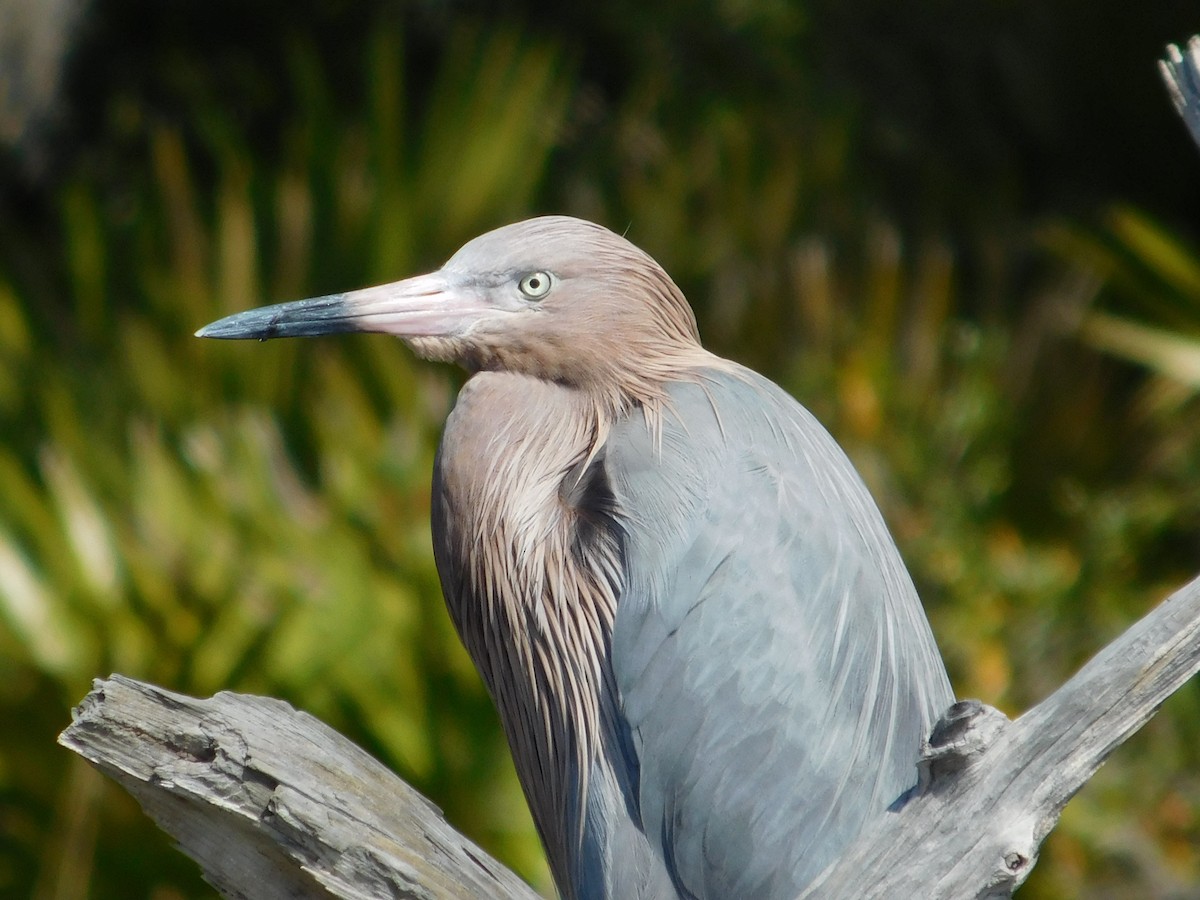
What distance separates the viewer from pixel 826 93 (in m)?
6.70

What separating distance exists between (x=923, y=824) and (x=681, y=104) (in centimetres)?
494

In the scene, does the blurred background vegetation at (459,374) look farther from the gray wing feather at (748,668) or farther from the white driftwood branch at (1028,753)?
the white driftwood branch at (1028,753)

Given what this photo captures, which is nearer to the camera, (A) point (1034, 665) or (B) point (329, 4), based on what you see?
Answer: (A) point (1034, 665)

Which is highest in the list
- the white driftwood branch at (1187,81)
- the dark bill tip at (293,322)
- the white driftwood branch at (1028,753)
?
the white driftwood branch at (1187,81)

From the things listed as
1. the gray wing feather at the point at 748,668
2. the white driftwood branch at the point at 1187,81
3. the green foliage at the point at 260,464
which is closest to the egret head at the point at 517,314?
the gray wing feather at the point at 748,668

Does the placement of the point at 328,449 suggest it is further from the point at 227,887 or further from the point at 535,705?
the point at 227,887

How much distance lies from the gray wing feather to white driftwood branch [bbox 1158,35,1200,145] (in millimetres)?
837

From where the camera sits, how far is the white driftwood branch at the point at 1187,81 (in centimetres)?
202

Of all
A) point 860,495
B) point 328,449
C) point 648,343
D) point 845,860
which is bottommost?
point 328,449

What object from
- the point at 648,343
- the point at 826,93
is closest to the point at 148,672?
the point at 648,343

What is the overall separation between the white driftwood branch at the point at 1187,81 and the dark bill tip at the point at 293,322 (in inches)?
55.4

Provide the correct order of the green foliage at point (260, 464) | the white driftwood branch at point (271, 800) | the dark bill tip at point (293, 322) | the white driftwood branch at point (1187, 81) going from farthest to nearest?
the green foliage at point (260, 464), the dark bill tip at point (293, 322), the white driftwood branch at point (1187, 81), the white driftwood branch at point (271, 800)

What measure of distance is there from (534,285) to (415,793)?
3.23 feet

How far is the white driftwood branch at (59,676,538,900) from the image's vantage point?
184 cm
